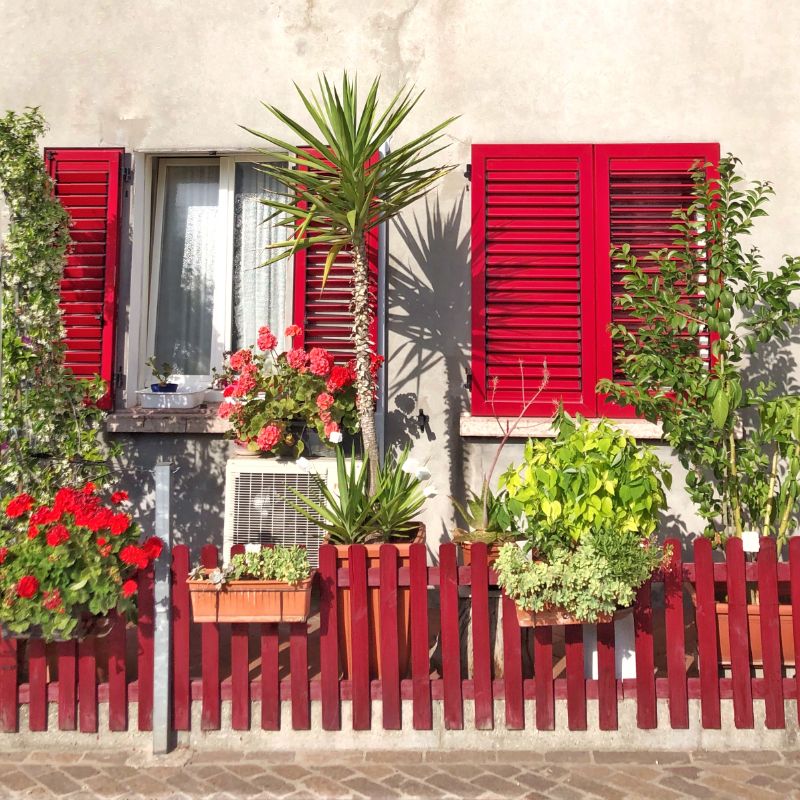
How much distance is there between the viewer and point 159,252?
6035 mm

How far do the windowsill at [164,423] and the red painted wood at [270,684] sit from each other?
215 centimetres

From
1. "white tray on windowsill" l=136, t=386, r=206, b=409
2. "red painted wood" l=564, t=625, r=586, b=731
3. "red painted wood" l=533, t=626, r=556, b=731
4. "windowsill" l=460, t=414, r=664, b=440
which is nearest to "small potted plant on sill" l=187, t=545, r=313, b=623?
"red painted wood" l=533, t=626, r=556, b=731

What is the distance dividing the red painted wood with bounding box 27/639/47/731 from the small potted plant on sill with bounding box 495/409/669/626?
2135 millimetres

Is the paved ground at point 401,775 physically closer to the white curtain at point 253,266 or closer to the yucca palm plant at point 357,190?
the yucca palm plant at point 357,190

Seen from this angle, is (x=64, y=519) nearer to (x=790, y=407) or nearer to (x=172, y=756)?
(x=172, y=756)

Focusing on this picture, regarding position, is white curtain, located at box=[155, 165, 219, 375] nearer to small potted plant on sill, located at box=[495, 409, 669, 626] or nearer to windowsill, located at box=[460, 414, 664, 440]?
windowsill, located at box=[460, 414, 664, 440]

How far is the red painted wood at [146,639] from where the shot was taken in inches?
146

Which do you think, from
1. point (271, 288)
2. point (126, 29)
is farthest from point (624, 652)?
point (126, 29)

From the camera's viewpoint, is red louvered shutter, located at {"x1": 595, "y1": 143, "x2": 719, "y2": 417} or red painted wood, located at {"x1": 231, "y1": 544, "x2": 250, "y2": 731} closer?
red painted wood, located at {"x1": 231, "y1": 544, "x2": 250, "y2": 731}

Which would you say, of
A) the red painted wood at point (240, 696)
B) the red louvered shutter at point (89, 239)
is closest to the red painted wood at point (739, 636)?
the red painted wood at point (240, 696)

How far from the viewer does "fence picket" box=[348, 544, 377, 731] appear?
3695 millimetres

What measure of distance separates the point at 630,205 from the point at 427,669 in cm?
355

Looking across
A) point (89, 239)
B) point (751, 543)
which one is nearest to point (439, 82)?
point (89, 239)

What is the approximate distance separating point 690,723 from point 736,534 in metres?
1.11
